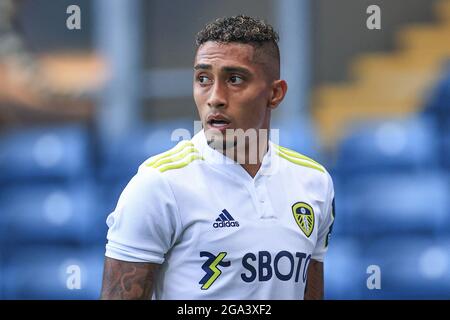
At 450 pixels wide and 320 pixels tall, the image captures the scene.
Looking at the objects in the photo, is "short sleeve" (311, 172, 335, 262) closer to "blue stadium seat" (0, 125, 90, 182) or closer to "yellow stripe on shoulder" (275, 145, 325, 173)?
"yellow stripe on shoulder" (275, 145, 325, 173)

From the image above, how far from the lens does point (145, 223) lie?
2.96 m

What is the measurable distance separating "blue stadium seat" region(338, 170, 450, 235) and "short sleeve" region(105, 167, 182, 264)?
4.18 meters

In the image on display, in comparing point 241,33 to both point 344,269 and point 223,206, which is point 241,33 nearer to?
point 223,206

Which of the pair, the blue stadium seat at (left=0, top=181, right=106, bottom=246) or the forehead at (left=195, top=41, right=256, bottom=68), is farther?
the blue stadium seat at (left=0, top=181, right=106, bottom=246)

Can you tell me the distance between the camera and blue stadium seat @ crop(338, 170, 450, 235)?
23.1 ft

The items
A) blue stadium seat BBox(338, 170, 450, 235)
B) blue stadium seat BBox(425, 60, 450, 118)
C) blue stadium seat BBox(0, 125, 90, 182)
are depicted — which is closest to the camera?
blue stadium seat BBox(338, 170, 450, 235)

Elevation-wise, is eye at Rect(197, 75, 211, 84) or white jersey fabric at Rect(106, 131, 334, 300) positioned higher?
eye at Rect(197, 75, 211, 84)

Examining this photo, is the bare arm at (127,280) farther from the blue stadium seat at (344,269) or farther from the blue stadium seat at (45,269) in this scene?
the blue stadium seat at (45,269)

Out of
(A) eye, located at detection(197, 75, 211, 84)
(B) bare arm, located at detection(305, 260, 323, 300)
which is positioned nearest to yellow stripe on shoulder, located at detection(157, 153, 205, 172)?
(A) eye, located at detection(197, 75, 211, 84)

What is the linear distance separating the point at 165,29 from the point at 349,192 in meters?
2.24

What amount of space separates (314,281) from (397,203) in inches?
148

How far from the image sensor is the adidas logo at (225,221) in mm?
3072

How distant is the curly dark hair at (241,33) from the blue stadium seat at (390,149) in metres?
4.16
